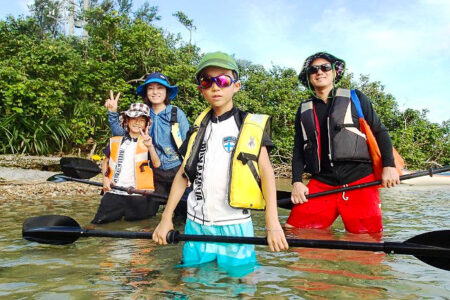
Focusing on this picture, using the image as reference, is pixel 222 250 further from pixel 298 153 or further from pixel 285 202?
pixel 285 202

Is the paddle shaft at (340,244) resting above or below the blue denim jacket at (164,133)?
below

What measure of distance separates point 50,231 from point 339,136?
2623mm

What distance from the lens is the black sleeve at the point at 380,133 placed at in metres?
3.64

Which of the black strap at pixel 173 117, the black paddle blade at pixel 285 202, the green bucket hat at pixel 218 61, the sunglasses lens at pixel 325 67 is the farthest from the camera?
the black strap at pixel 173 117

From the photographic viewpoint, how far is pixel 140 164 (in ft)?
16.5

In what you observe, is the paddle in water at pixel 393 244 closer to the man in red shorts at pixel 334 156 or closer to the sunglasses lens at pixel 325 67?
the man in red shorts at pixel 334 156

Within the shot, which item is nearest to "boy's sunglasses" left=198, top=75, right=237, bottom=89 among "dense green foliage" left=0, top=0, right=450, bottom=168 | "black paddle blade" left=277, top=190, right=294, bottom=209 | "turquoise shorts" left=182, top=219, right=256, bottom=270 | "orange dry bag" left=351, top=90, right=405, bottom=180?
"turquoise shorts" left=182, top=219, right=256, bottom=270

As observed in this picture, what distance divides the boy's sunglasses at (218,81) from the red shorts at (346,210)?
1688mm

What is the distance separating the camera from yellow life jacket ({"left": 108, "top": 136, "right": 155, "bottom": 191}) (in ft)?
16.4

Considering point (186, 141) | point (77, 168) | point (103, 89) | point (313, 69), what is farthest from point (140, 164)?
point (103, 89)

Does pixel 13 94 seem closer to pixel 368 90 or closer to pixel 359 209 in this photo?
pixel 359 209

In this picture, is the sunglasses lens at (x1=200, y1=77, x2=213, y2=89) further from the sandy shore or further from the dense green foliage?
the dense green foliage

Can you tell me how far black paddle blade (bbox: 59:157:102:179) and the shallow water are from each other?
6.29 ft

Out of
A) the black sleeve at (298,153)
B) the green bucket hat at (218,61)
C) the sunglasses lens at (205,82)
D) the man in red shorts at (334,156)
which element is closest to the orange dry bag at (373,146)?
the man in red shorts at (334,156)
